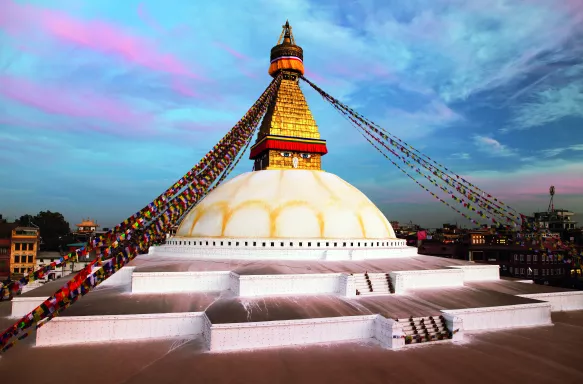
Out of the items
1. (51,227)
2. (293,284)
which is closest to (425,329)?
(293,284)

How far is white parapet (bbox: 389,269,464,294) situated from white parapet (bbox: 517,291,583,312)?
235 cm

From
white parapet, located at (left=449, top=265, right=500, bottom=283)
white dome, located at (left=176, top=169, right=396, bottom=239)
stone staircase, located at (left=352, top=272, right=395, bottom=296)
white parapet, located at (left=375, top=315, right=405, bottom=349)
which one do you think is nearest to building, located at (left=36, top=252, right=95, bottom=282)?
white dome, located at (left=176, top=169, right=396, bottom=239)

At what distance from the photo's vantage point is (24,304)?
32.2 feet

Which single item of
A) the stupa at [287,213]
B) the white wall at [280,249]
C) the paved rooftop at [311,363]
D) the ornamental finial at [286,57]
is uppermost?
the ornamental finial at [286,57]

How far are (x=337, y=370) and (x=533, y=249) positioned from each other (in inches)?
1082

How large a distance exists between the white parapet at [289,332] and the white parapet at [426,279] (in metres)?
2.84

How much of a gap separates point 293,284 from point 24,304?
715 cm

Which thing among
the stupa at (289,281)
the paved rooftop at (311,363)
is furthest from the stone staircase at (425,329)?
the paved rooftop at (311,363)

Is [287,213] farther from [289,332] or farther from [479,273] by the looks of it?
[479,273]

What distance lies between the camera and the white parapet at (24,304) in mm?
9805

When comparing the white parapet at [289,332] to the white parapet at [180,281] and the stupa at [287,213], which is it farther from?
the stupa at [287,213]

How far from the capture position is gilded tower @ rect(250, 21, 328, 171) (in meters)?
16.6

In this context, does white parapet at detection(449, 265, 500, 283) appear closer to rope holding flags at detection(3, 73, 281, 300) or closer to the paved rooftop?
the paved rooftop

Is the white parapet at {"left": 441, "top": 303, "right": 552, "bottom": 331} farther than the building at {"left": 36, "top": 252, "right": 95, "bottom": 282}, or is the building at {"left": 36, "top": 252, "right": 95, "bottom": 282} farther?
the building at {"left": 36, "top": 252, "right": 95, "bottom": 282}
